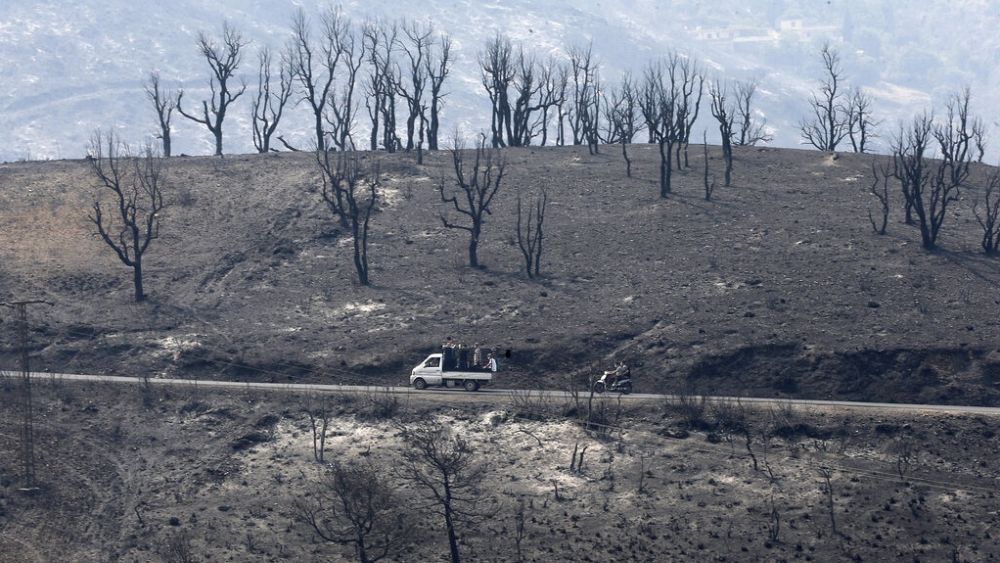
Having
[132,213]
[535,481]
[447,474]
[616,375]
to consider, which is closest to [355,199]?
[132,213]

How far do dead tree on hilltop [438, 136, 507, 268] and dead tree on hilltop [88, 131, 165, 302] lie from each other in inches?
688

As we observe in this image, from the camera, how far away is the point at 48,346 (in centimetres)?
7300

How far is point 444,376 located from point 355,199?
29398mm

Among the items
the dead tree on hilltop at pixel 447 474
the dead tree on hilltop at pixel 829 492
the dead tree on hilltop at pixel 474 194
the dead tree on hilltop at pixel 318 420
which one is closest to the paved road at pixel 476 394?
the dead tree on hilltop at pixel 318 420

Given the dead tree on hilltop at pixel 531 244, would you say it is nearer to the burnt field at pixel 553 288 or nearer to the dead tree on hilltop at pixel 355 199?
the burnt field at pixel 553 288

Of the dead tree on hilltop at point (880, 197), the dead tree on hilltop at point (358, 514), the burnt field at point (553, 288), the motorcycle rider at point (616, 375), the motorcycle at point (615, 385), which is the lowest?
the dead tree on hilltop at point (358, 514)

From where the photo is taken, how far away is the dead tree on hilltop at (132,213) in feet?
262

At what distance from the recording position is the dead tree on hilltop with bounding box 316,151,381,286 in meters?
80.6

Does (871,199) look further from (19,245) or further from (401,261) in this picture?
(19,245)

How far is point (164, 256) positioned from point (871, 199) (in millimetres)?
45572

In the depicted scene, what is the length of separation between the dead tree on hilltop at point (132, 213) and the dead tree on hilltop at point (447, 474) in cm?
2698

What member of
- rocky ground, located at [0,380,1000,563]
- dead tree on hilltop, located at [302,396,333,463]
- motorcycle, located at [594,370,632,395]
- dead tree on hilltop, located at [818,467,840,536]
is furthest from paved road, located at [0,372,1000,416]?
dead tree on hilltop, located at [818,467,840,536]

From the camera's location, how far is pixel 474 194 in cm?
9562

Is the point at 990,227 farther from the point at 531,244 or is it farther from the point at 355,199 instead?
the point at 355,199
